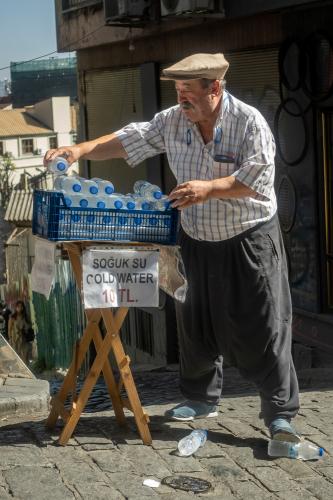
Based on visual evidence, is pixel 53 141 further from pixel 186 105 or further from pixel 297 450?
pixel 297 450

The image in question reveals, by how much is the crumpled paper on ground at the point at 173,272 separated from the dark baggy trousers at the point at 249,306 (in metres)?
0.07

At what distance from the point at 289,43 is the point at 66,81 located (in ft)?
260

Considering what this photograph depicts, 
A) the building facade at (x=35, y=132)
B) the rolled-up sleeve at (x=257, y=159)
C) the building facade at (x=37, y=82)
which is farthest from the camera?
the building facade at (x=37, y=82)

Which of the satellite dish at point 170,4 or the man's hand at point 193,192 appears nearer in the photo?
the man's hand at point 193,192

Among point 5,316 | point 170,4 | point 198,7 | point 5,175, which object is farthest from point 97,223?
point 5,175

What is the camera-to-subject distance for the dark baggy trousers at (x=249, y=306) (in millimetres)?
5047

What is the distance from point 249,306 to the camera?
199 inches

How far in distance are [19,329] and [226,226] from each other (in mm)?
15711

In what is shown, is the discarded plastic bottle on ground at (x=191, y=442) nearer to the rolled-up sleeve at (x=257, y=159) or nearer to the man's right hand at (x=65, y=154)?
the rolled-up sleeve at (x=257, y=159)

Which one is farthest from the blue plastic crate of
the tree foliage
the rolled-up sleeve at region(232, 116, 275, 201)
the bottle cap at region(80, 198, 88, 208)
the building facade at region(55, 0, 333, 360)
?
the tree foliage

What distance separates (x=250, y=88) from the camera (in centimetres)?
1120

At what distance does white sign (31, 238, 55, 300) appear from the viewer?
5.20 m

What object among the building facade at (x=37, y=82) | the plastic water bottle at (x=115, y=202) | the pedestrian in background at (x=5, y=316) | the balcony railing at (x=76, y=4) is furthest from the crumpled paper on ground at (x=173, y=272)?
the building facade at (x=37, y=82)

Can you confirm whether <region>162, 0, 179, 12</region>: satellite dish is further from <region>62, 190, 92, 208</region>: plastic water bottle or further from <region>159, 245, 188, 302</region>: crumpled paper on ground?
<region>62, 190, 92, 208</region>: plastic water bottle
